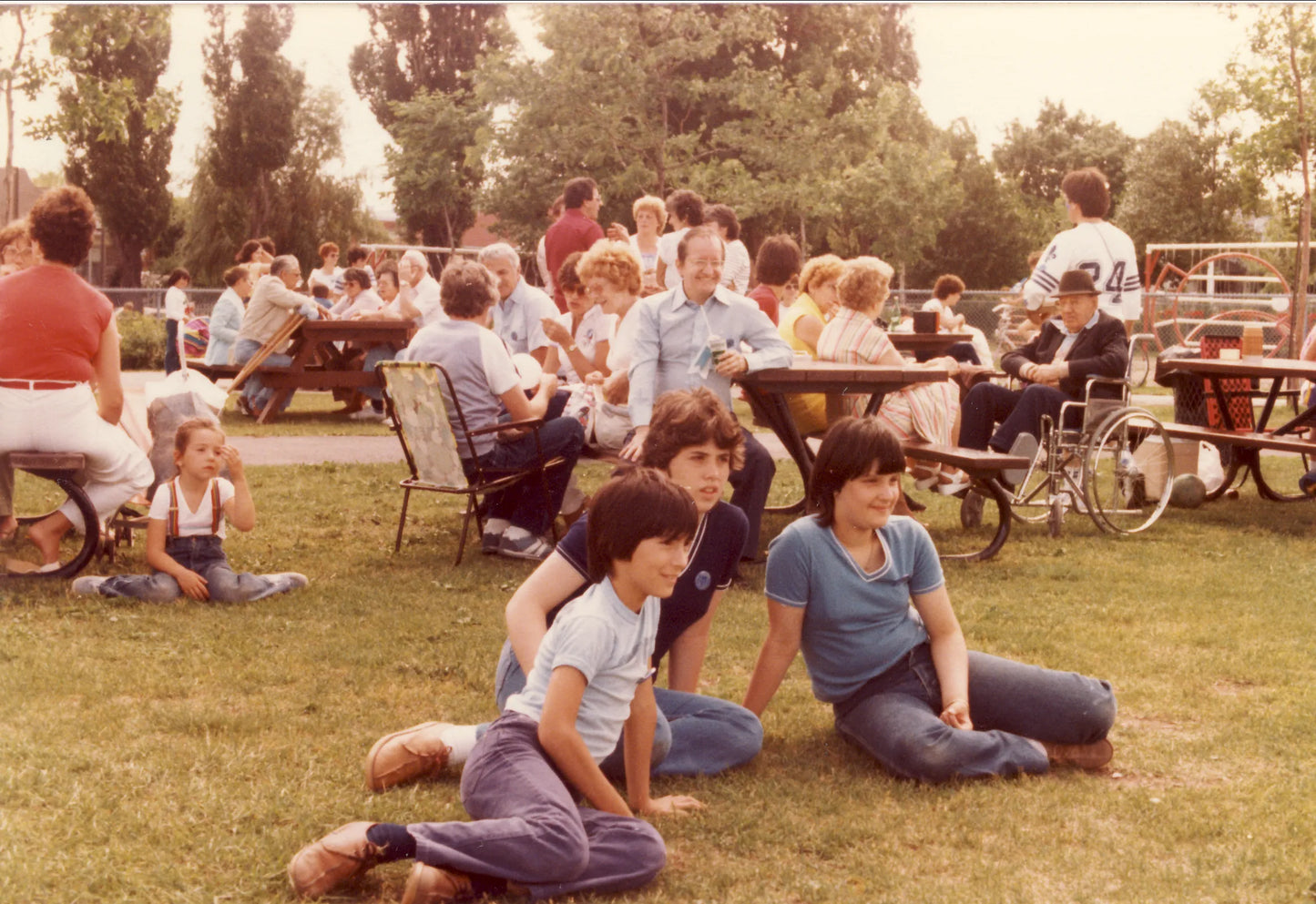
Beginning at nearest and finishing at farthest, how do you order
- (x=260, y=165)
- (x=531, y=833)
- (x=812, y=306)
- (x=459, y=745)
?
(x=531, y=833) < (x=459, y=745) < (x=812, y=306) < (x=260, y=165)

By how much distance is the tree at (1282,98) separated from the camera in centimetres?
1884

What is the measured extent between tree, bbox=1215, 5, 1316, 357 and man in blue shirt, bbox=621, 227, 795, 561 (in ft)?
45.8

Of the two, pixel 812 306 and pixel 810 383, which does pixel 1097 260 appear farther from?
pixel 810 383

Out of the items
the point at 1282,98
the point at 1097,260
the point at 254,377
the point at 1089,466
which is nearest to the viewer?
the point at 1089,466

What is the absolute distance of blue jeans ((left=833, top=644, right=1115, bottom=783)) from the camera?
13.9 ft

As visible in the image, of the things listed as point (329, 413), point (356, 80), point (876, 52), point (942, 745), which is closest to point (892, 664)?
point (942, 745)

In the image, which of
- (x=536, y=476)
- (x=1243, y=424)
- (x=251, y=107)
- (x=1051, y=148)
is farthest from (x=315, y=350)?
(x=1051, y=148)

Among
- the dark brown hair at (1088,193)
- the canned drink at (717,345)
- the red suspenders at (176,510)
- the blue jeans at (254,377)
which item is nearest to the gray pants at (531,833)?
the red suspenders at (176,510)

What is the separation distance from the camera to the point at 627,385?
7.78 m

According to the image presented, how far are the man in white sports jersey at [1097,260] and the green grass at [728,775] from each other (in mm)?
2060

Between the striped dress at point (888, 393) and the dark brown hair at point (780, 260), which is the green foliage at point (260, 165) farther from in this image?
the striped dress at point (888, 393)

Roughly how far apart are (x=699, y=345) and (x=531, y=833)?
4.09 meters

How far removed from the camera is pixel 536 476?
784 centimetres

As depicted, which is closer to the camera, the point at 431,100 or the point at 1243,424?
the point at 1243,424
